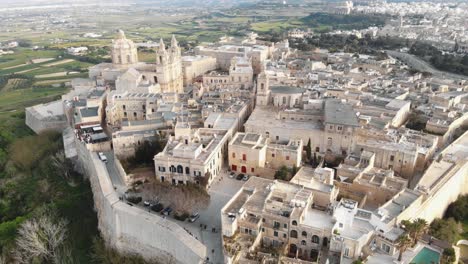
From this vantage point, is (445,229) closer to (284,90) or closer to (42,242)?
(284,90)

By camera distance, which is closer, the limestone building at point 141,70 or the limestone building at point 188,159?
the limestone building at point 188,159

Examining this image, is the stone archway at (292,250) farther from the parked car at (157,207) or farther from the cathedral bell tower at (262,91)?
the cathedral bell tower at (262,91)

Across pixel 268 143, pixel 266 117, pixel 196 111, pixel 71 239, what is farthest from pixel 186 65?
pixel 71 239

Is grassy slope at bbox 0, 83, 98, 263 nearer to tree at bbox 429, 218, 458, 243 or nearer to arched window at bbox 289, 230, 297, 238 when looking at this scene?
arched window at bbox 289, 230, 297, 238

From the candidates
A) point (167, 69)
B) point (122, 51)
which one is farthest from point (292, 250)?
point (122, 51)

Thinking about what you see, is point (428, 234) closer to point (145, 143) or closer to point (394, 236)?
point (394, 236)

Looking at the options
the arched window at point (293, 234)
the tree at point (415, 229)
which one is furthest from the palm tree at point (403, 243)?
A: the arched window at point (293, 234)
